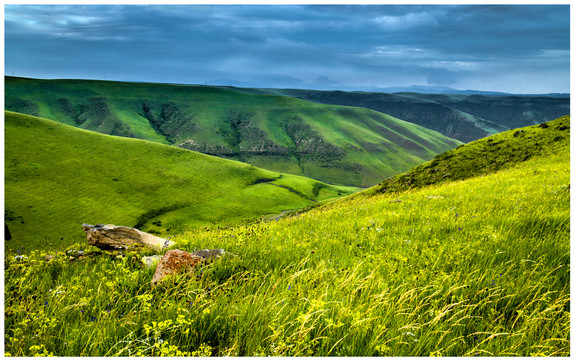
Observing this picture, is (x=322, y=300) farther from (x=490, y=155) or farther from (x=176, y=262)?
(x=490, y=155)

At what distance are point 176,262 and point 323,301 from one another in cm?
262

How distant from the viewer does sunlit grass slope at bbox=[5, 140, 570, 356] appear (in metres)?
3.54

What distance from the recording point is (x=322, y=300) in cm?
432

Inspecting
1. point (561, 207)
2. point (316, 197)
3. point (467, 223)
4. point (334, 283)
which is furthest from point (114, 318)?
point (316, 197)

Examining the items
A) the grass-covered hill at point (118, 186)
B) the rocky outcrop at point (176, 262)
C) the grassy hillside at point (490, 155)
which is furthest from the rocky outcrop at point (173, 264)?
the grass-covered hill at point (118, 186)

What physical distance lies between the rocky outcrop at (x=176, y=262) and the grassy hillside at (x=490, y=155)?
3716cm

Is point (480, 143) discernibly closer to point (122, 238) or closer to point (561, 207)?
point (561, 207)

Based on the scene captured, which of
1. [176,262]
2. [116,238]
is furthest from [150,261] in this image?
[116,238]

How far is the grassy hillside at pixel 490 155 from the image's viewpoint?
1489 inches

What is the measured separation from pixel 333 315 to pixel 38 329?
3168 millimetres

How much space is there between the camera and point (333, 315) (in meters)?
3.90

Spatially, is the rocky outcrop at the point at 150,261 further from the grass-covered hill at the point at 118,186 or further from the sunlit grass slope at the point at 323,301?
the grass-covered hill at the point at 118,186

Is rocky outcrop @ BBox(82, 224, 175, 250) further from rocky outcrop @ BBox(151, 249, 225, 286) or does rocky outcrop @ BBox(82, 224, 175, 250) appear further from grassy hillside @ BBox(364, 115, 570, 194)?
grassy hillside @ BBox(364, 115, 570, 194)

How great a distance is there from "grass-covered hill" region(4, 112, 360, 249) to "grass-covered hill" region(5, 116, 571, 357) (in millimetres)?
102275
